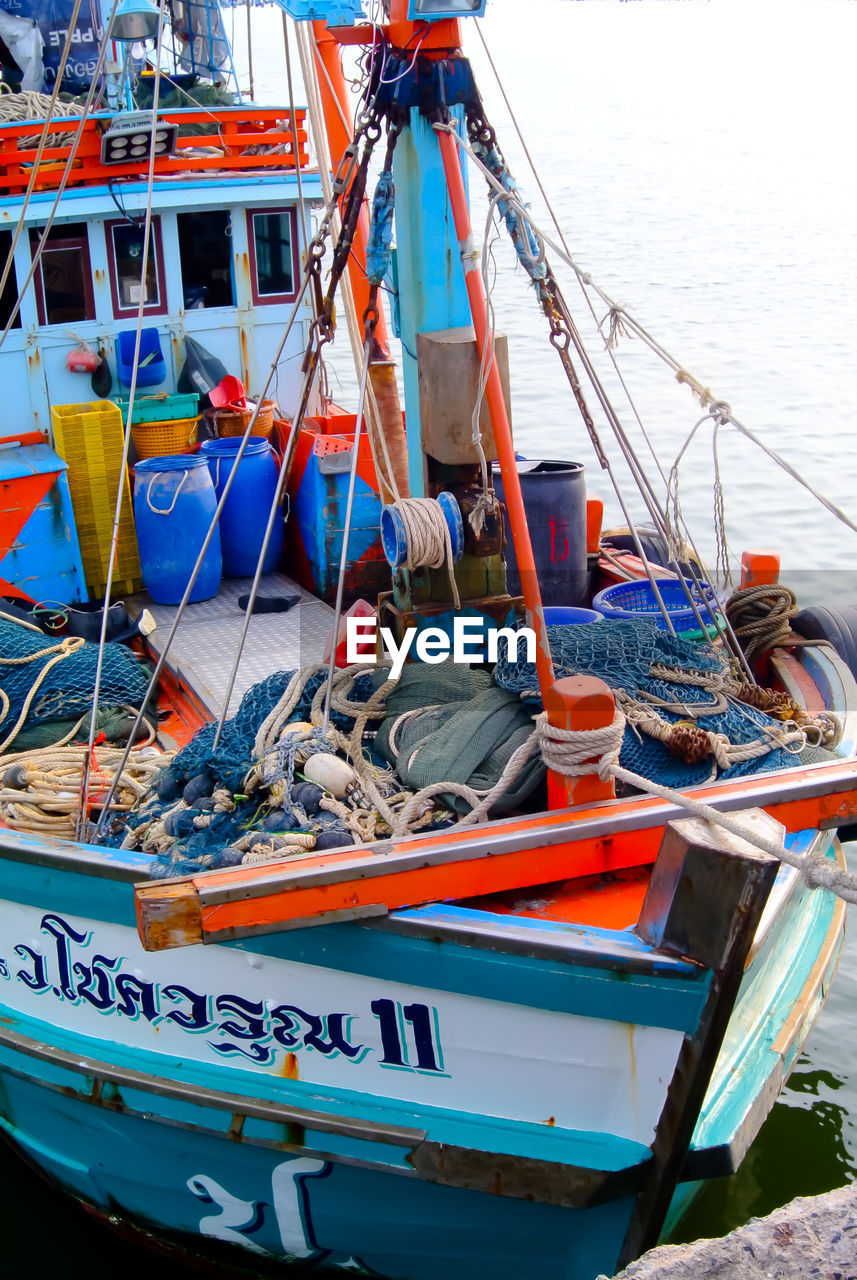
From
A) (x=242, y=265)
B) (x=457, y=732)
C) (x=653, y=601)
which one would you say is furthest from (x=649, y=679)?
(x=242, y=265)

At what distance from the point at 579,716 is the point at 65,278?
4.74 metres

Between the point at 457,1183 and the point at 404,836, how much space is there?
104cm

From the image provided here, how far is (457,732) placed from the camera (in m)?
3.90

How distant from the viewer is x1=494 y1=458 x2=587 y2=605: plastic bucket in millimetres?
4973

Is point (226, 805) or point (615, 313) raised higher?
point (615, 313)

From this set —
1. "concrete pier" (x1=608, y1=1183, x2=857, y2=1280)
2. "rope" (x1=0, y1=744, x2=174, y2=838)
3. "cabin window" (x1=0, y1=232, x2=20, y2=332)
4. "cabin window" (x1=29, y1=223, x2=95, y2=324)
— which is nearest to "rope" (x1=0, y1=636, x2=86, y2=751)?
"rope" (x1=0, y1=744, x2=174, y2=838)

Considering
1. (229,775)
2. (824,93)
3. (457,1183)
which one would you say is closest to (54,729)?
(229,775)

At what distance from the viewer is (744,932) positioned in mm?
2998

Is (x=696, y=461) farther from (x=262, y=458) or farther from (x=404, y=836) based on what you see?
(x=404, y=836)

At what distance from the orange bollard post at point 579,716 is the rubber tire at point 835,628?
1.93m

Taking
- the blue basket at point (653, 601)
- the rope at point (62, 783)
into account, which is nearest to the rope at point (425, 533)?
the blue basket at point (653, 601)

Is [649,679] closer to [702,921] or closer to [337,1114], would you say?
[702,921]

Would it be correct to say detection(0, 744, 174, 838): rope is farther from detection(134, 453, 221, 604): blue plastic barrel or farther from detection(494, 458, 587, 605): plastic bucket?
detection(134, 453, 221, 604): blue plastic barrel

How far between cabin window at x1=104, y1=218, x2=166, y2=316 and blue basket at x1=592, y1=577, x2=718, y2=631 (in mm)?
3426
